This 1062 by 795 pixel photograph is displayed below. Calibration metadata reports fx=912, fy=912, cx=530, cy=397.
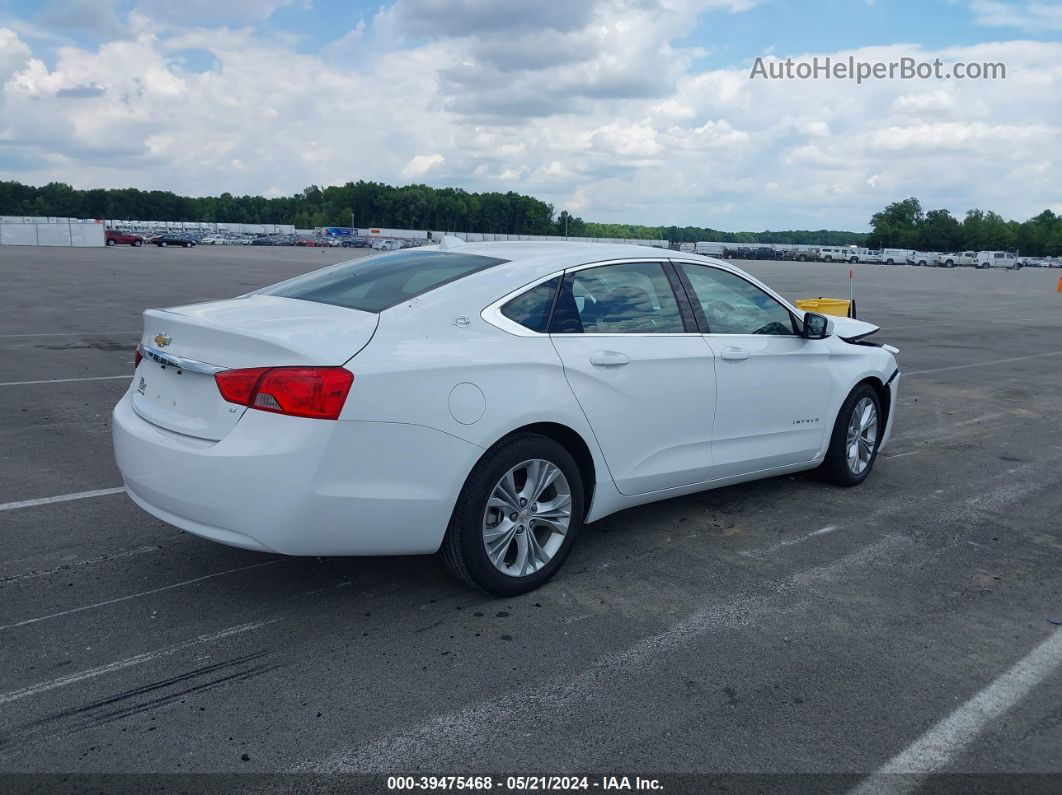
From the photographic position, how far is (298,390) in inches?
143

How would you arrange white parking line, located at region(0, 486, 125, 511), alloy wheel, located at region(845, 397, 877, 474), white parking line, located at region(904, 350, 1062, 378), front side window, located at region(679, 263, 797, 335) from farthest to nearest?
white parking line, located at region(904, 350, 1062, 378)
alloy wheel, located at region(845, 397, 877, 474)
white parking line, located at region(0, 486, 125, 511)
front side window, located at region(679, 263, 797, 335)

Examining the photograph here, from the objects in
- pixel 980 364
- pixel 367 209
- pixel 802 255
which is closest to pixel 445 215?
pixel 367 209

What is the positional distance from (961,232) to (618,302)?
175 m

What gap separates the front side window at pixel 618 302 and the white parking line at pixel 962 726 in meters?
2.32

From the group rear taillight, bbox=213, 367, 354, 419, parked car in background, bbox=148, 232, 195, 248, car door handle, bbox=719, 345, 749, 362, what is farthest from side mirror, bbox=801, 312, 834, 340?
parked car in background, bbox=148, 232, 195, 248

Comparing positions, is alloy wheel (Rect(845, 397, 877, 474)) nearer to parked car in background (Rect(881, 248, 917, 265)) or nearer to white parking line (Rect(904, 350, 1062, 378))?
white parking line (Rect(904, 350, 1062, 378))

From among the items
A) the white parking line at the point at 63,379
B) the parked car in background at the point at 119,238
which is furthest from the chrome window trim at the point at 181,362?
the parked car in background at the point at 119,238

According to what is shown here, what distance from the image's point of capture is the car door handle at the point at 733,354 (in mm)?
5211

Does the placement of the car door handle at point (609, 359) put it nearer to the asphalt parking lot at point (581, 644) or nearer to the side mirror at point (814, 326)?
the asphalt parking lot at point (581, 644)

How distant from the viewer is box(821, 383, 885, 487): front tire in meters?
6.18

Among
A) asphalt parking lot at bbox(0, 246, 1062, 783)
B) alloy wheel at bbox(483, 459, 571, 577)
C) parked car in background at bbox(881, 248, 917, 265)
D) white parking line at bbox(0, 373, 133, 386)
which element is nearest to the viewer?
asphalt parking lot at bbox(0, 246, 1062, 783)

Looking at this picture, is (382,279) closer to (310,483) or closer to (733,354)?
(310,483)

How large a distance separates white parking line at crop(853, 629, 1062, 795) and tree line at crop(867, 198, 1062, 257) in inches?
6581

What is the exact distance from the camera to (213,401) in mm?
3816
